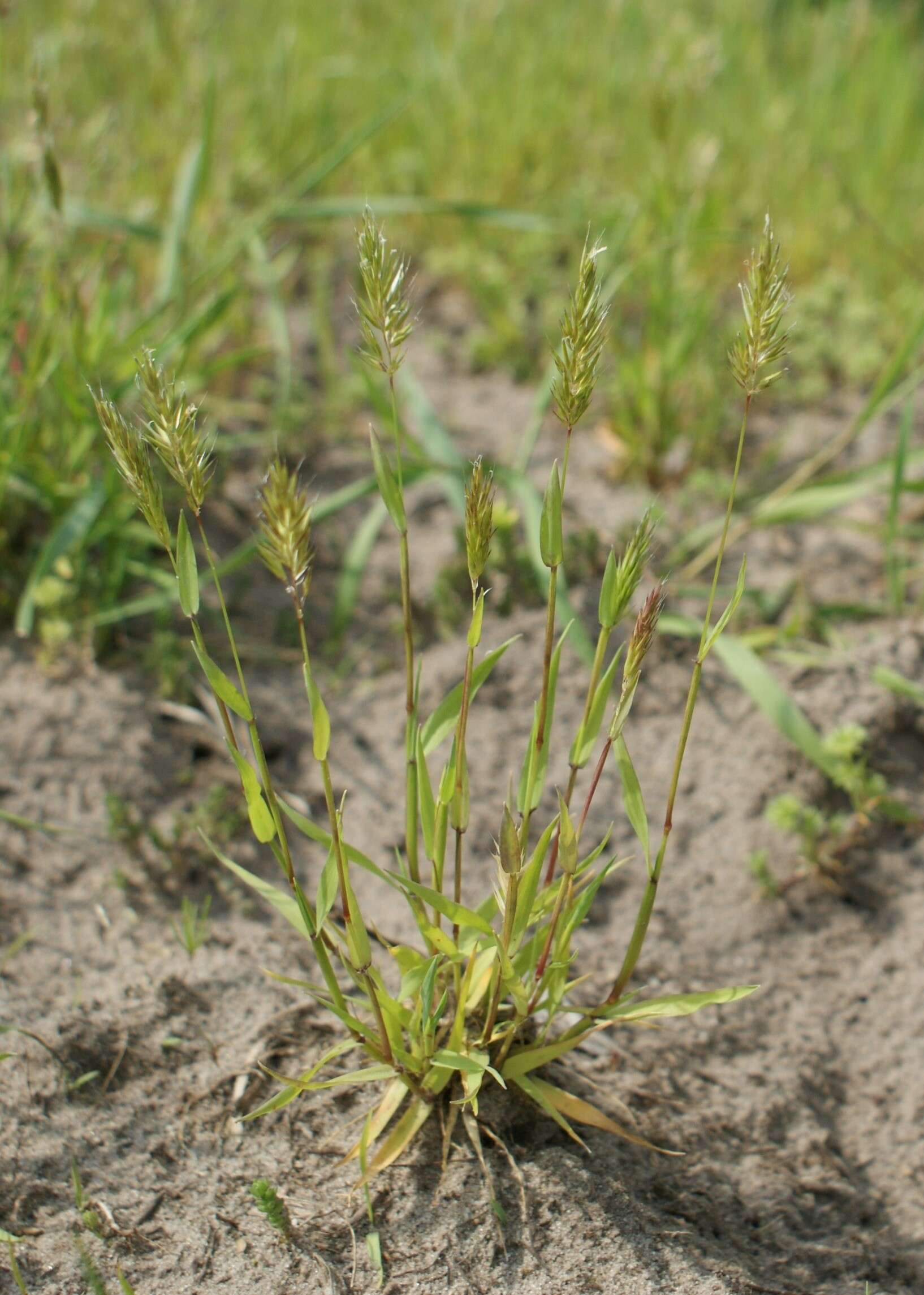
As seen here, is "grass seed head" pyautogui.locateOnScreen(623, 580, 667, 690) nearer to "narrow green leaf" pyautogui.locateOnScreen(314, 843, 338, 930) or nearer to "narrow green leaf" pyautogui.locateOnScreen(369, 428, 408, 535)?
"narrow green leaf" pyautogui.locateOnScreen(369, 428, 408, 535)

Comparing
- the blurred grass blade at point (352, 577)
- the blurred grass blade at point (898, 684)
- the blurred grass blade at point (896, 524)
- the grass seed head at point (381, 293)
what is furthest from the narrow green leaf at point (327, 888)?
the blurred grass blade at point (896, 524)

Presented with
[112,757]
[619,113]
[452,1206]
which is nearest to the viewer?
[452,1206]

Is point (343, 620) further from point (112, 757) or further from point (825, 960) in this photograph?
point (825, 960)

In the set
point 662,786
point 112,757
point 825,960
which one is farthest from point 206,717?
point 825,960

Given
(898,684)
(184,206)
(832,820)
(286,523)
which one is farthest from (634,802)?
(184,206)

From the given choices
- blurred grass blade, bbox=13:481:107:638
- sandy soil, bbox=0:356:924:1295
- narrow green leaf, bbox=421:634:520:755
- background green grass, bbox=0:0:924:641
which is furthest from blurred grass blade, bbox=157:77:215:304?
narrow green leaf, bbox=421:634:520:755

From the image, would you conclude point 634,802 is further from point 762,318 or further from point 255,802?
point 762,318
